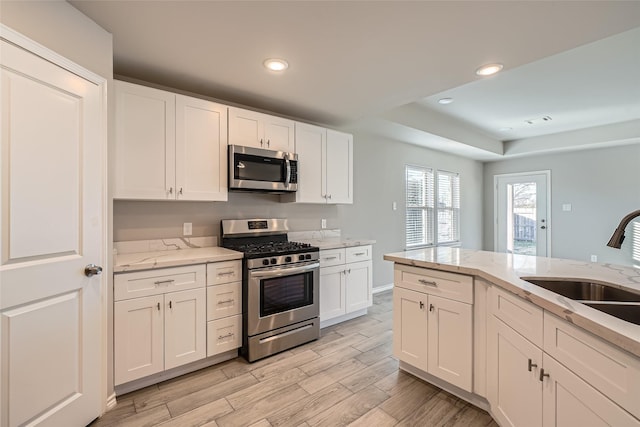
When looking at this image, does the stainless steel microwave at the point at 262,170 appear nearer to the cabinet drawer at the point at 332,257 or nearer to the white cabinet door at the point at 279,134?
the white cabinet door at the point at 279,134

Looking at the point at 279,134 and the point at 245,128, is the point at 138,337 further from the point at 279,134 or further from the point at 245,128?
the point at 279,134

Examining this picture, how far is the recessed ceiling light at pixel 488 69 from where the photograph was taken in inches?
92.4

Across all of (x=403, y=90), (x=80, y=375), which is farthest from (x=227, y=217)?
(x=403, y=90)

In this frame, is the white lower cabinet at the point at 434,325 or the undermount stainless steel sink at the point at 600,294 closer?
the undermount stainless steel sink at the point at 600,294

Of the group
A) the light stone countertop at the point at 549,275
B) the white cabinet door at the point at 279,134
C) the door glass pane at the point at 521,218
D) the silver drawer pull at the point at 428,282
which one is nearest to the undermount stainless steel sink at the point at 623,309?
the light stone countertop at the point at 549,275

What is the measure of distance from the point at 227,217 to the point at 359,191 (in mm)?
2031

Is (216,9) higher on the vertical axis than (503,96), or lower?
lower

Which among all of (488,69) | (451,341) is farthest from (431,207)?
(451,341)

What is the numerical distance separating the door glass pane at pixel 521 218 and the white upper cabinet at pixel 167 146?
6342 millimetres

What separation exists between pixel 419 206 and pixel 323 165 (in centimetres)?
249

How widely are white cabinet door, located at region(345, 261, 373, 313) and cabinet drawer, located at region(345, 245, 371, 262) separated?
0.16ft

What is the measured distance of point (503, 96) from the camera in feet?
12.1

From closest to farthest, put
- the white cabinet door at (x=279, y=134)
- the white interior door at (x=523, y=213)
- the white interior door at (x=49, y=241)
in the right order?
the white interior door at (x=49, y=241) → the white cabinet door at (x=279, y=134) → the white interior door at (x=523, y=213)

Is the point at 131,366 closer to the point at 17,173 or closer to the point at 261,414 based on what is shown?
the point at 261,414
